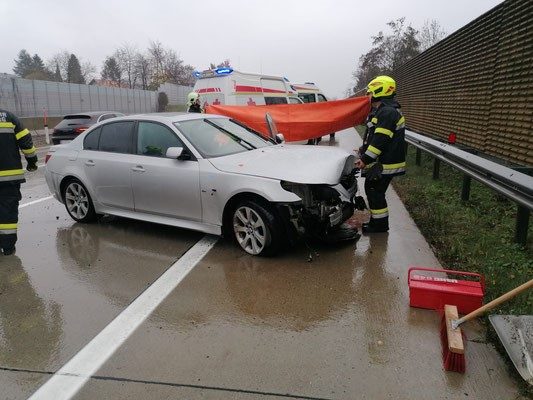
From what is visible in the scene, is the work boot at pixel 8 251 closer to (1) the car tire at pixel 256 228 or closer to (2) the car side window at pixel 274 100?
(1) the car tire at pixel 256 228

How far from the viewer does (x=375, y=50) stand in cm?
4562

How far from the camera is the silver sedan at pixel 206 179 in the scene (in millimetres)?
4648

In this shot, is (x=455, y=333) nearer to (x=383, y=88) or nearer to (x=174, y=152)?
(x=383, y=88)

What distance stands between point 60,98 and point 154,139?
34.3 metres

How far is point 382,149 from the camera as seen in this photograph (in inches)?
212

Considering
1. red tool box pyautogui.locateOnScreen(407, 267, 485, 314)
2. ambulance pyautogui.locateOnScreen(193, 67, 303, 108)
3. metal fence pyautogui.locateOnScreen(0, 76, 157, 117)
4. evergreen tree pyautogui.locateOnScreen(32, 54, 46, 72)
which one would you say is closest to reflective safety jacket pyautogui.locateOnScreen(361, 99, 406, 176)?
red tool box pyautogui.locateOnScreen(407, 267, 485, 314)

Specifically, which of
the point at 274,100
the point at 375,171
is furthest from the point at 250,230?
the point at 274,100

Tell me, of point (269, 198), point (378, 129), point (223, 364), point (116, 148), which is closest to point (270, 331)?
point (223, 364)

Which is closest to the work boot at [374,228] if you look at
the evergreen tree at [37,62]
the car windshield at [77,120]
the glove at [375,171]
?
the glove at [375,171]

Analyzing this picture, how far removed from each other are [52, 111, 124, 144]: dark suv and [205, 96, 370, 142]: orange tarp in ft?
20.4

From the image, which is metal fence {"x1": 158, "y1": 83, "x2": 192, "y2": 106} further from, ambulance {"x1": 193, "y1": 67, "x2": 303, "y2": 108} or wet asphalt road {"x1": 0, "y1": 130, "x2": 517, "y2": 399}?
wet asphalt road {"x1": 0, "y1": 130, "x2": 517, "y2": 399}

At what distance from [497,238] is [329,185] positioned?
2008 millimetres

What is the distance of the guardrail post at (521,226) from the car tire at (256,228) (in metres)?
2.50

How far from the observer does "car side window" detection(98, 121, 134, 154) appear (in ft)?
19.3
